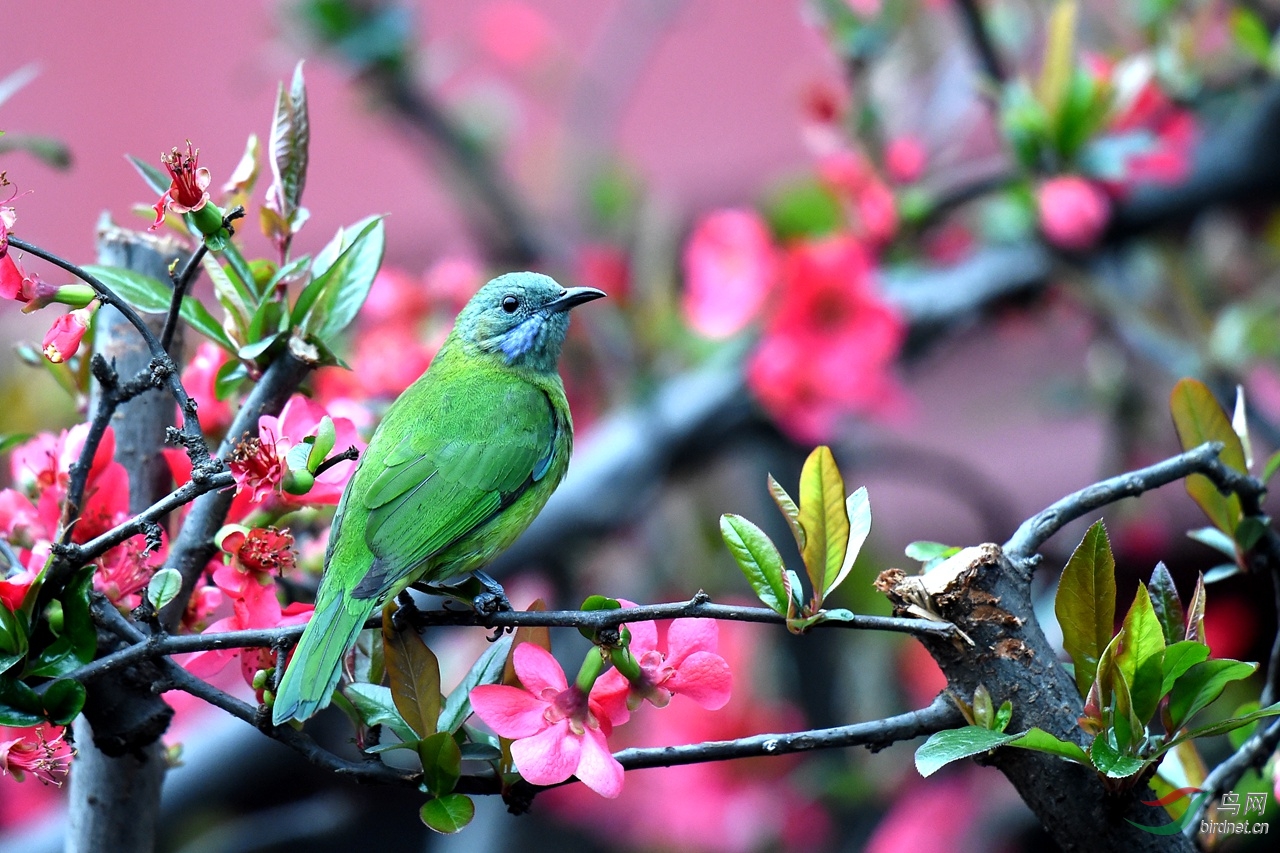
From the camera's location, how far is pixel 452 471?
1.52 metres

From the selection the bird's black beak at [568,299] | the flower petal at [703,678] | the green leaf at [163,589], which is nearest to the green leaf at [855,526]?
the flower petal at [703,678]

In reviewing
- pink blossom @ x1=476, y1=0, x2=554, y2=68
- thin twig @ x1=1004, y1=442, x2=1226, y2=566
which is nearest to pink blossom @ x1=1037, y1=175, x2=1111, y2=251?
thin twig @ x1=1004, y1=442, x2=1226, y2=566

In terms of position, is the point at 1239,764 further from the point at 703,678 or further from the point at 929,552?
the point at 703,678

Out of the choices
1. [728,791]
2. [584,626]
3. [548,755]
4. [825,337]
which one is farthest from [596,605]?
[728,791]

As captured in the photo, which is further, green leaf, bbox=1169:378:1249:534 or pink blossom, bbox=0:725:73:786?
green leaf, bbox=1169:378:1249:534

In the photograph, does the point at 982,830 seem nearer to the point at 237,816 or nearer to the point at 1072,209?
the point at 1072,209

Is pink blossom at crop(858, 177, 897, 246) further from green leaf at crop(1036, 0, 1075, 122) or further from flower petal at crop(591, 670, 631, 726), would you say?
flower petal at crop(591, 670, 631, 726)

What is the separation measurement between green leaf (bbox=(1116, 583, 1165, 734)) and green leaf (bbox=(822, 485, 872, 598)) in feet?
0.75

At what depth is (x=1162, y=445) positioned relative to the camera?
306cm

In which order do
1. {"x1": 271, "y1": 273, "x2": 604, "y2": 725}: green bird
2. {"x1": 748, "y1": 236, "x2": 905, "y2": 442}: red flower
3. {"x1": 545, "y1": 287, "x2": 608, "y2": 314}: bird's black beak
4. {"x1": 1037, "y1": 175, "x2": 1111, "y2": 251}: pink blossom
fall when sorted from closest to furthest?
{"x1": 271, "y1": 273, "x2": 604, "y2": 725}: green bird → {"x1": 545, "y1": 287, "x2": 608, "y2": 314}: bird's black beak → {"x1": 1037, "y1": 175, "x2": 1111, "y2": 251}: pink blossom → {"x1": 748, "y1": 236, "x2": 905, "y2": 442}: red flower

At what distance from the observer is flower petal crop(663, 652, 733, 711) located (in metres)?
1.04

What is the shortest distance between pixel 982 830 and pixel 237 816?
2363 millimetres

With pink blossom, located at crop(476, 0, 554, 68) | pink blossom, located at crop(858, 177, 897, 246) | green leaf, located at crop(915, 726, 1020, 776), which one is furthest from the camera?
pink blossom, located at crop(476, 0, 554, 68)

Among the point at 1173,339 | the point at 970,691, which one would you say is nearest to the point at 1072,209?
the point at 1173,339
